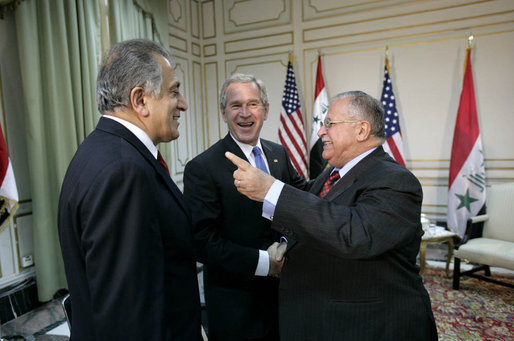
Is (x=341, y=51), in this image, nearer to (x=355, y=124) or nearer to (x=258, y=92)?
(x=258, y=92)

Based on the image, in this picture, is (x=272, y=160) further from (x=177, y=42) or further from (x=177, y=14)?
(x=177, y=14)

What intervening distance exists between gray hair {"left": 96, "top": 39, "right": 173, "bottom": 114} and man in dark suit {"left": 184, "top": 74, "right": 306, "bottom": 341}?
66 centimetres

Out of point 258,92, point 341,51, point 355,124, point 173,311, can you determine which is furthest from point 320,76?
point 173,311

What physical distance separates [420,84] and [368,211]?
11.7 ft

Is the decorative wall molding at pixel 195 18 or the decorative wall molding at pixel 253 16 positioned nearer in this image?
the decorative wall molding at pixel 253 16

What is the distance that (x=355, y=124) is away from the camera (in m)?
1.28

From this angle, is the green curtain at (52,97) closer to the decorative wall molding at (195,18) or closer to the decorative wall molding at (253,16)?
the decorative wall molding at (195,18)

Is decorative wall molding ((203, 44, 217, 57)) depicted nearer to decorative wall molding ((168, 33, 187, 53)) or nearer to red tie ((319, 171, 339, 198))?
decorative wall molding ((168, 33, 187, 53))

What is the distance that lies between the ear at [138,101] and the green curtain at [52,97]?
2255mm

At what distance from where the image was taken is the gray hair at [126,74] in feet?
2.85

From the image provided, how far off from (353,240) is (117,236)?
0.65 meters

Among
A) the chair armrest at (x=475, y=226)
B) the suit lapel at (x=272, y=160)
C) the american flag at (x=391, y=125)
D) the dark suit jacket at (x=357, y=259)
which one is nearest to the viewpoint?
the dark suit jacket at (x=357, y=259)

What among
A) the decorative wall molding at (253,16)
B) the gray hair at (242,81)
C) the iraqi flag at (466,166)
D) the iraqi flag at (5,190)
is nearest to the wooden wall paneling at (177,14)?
the decorative wall molding at (253,16)

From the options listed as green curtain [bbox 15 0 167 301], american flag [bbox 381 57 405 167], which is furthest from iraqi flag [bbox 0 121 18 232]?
american flag [bbox 381 57 405 167]
